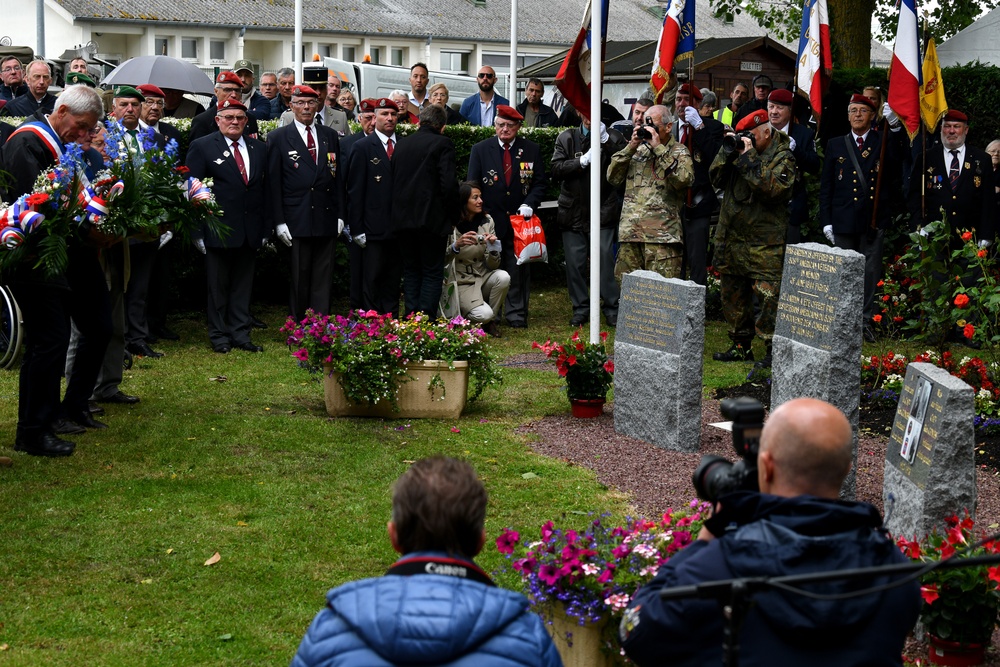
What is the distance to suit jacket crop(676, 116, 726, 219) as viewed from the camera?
1359 centimetres

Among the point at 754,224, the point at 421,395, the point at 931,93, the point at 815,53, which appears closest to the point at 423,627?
the point at 421,395

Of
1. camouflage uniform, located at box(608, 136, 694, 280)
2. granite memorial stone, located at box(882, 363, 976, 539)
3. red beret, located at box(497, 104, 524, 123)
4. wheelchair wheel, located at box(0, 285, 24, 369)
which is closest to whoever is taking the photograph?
granite memorial stone, located at box(882, 363, 976, 539)

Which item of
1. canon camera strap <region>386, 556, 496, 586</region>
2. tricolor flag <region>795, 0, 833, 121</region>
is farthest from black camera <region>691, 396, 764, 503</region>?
tricolor flag <region>795, 0, 833, 121</region>

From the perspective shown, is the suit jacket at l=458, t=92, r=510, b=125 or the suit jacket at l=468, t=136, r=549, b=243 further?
the suit jacket at l=458, t=92, r=510, b=125

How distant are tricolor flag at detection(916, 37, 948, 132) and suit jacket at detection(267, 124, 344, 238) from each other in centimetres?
606

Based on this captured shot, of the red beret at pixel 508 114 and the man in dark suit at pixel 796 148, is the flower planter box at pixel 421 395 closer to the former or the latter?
the man in dark suit at pixel 796 148

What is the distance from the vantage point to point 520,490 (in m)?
7.89

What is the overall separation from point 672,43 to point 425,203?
9.40 ft

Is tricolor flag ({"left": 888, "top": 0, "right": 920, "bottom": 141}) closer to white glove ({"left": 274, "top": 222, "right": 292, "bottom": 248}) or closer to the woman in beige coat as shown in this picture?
the woman in beige coat

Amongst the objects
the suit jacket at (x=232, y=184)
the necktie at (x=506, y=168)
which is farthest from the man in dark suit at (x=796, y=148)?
the suit jacket at (x=232, y=184)

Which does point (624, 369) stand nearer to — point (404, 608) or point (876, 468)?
point (876, 468)

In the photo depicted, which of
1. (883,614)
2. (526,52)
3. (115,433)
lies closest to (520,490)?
(115,433)

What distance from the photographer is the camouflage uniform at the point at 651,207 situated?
12359mm

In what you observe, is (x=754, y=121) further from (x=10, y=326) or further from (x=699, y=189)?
(x=10, y=326)
